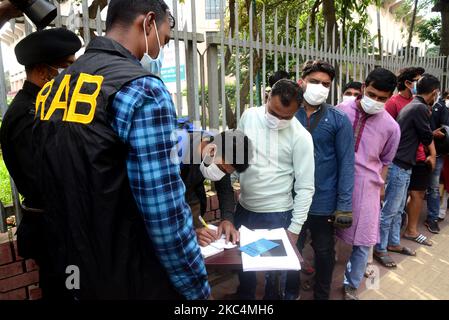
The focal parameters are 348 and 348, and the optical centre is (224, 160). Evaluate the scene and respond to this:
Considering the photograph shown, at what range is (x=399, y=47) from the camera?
5840 millimetres

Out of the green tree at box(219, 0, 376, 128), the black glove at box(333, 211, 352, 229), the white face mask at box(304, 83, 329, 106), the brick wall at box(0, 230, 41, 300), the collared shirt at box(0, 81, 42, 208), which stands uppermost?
the green tree at box(219, 0, 376, 128)

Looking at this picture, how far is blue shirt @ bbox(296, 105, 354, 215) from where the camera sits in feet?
8.60

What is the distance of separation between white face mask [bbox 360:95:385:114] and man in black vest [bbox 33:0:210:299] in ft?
7.08

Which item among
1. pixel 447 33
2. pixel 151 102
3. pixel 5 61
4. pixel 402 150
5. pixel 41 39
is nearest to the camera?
pixel 151 102

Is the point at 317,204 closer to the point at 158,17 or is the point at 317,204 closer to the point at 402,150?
the point at 402,150

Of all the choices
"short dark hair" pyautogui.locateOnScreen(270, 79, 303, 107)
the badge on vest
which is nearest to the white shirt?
"short dark hair" pyautogui.locateOnScreen(270, 79, 303, 107)

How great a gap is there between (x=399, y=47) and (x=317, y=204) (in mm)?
4416

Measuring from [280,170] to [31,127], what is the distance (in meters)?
1.58

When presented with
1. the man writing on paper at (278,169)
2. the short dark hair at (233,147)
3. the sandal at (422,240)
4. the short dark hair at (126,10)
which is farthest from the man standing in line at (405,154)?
the short dark hair at (126,10)

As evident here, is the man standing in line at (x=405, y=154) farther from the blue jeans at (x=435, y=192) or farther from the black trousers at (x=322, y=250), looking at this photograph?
the black trousers at (x=322, y=250)

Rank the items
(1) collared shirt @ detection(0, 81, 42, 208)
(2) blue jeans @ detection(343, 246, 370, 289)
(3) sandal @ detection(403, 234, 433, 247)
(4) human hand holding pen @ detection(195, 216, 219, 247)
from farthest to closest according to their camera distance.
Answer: (3) sandal @ detection(403, 234, 433, 247), (2) blue jeans @ detection(343, 246, 370, 289), (4) human hand holding pen @ detection(195, 216, 219, 247), (1) collared shirt @ detection(0, 81, 42, 208)

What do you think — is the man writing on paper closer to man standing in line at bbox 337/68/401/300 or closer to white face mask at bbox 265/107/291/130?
white face mask at bbox 265/107/291/130

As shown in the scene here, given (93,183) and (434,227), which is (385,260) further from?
(93,183)
